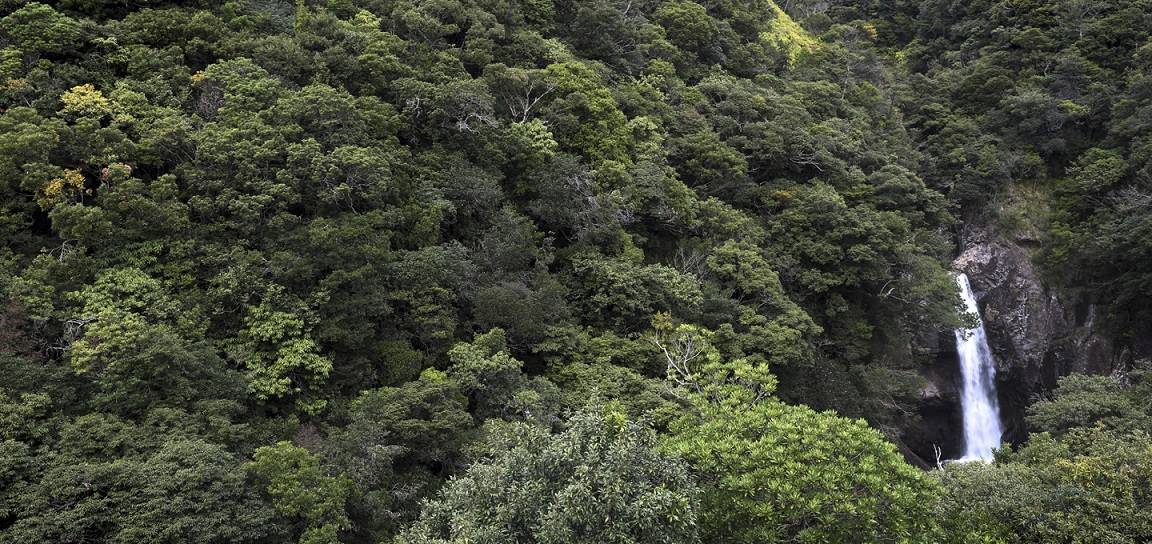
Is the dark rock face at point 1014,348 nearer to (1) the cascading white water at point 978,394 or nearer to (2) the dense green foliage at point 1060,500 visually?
(1) the cascading white water at point 978,394

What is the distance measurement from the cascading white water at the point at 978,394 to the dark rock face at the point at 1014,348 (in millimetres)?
331

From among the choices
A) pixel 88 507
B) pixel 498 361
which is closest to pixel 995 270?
pixel 498 361

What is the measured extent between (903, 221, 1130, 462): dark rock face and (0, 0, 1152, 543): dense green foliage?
4.48 feet

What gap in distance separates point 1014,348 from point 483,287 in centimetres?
2561

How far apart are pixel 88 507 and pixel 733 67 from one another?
32.9 meters

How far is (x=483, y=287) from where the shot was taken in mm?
19250

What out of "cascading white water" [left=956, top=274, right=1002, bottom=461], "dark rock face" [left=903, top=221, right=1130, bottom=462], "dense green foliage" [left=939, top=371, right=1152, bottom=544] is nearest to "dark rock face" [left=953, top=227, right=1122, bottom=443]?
"dark rock face" [left=903, top=221, right=1130, bottom=462]

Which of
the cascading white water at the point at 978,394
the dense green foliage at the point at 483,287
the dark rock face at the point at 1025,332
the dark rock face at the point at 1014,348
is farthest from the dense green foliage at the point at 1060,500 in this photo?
the dark rock face at the point at 1025,332

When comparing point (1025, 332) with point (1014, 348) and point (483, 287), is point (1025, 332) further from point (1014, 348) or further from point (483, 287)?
point (483, 287)

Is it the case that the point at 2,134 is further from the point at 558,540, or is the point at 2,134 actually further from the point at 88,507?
the point at 558,540

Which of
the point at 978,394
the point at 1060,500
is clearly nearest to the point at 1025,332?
the point at 978,394

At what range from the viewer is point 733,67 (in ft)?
120

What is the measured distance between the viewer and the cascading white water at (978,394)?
99.5 ft

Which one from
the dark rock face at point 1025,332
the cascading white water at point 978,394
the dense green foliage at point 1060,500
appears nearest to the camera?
the dense green foliage at point 1060,500
